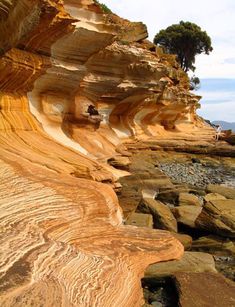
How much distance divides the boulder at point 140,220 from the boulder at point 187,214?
1049 millimetres

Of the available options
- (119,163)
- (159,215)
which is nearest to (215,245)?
(159,215)

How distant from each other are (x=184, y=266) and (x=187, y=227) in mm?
3271

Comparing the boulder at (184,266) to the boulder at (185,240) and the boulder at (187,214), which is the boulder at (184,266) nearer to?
the boulder at (185,240)

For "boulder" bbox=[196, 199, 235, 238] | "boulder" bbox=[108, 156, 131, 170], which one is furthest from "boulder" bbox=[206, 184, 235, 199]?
"boulder" bbox=[108, 156, 131, 170]

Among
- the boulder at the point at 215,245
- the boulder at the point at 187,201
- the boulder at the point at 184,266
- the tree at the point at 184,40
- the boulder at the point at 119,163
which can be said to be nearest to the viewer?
the boulder at the point at 184,266

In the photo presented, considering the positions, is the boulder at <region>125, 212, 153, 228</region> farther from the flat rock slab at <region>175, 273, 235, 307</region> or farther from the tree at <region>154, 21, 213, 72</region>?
the tree at <region>154, 21, 213, 72</region>

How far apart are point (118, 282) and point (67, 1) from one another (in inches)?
428

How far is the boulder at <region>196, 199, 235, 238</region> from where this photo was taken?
30.5 ft

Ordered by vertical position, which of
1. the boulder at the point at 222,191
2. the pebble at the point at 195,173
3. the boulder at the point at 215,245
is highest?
the boulder at the point at 222,191

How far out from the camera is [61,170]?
29.7ft

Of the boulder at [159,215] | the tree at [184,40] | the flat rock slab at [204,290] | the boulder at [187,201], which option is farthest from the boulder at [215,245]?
the tree at [184,40]

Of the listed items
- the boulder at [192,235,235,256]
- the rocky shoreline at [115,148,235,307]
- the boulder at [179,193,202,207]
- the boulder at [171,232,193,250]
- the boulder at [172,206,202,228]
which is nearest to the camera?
the rocky shoreline at [115,148,235,307]

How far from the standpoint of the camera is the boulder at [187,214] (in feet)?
32.9

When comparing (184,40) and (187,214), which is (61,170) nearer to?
(187,214)
